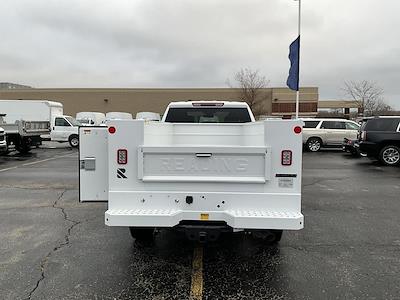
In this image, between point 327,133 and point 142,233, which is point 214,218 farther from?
point 327,133

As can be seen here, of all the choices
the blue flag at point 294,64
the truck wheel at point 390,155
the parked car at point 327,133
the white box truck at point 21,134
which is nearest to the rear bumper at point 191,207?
the truck wheel at point 390,155

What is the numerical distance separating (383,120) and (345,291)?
40.5ft

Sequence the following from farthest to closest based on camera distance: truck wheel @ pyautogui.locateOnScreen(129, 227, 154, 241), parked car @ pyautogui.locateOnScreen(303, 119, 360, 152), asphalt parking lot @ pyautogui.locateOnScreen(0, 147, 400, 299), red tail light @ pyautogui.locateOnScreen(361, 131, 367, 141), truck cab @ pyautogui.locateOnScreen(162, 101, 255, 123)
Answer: parked car @ pyautogui.locateOnScreen(303, 119, 360, 152)
red tail light @ pyautogui.locateOnScreen(361, 131, 367, 141)
truck cab @ pyautogui.locateOnScreen(162, 101, 255, 123)
truck wheel @ pyautogui.locateOnScreen(129, 227, 154, 241)
asphalt parking lot @ pyautogui.locateOnScreen(0, 147, 400, 299)

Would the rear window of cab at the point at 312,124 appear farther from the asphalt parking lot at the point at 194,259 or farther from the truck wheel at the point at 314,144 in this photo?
the asphalt parking lot at the point at 194,259

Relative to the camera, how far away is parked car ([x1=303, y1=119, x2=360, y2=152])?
2083cm

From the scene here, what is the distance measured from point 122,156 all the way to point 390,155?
508 inches

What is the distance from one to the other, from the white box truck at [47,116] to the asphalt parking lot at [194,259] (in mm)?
17050

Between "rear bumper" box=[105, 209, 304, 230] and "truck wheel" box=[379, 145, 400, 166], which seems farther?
"truck wheel" box=[379, 145, 400, 166]

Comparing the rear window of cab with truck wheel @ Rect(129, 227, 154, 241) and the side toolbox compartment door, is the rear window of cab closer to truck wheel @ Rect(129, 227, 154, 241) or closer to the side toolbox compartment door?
truck wheel @ Rect(129, 227, 154, 241)

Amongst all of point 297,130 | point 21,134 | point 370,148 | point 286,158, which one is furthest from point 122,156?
point 21,134

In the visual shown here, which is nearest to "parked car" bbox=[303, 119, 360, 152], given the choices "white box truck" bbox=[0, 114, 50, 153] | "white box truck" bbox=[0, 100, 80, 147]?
"white box truck" bbox=[0, 100, 80, 147]

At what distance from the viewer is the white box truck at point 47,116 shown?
23.8 meters

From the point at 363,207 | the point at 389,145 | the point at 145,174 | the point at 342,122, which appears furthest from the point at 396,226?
the point at 342,122

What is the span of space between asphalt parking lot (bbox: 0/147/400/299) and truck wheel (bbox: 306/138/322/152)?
1354cm
